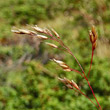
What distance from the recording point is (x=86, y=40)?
16.6ft

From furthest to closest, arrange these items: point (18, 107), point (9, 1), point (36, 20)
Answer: point (9, 1), point (36, 20), point (18, 107)

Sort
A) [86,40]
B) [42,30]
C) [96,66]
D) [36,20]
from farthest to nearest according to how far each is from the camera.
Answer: [36,20], [86,40], [96,66], [42,30]

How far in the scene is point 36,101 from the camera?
97.2 inches

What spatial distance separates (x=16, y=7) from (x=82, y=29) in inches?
138

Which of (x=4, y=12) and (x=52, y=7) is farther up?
(x=52, y=7)

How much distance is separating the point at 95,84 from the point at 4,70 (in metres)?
1.68

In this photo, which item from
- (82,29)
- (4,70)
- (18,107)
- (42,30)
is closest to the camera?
(42,30)

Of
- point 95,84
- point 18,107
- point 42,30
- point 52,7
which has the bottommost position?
point 52,7

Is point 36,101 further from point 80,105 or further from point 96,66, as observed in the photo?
point 96,66

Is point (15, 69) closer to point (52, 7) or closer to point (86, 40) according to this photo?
point (86, 40)

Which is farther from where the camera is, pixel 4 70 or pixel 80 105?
pixel 4 70

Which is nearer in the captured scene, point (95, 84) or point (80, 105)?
point (80, 105)

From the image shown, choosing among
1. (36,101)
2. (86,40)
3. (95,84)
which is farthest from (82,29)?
(36,101)

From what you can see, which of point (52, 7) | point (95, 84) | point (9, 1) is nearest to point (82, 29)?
point (52, 7)
